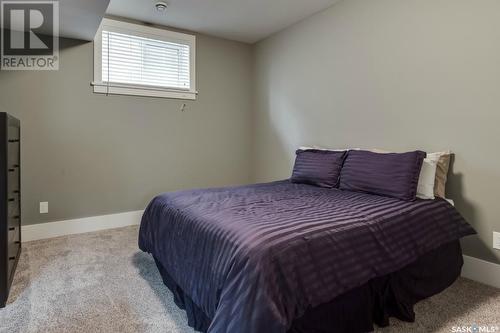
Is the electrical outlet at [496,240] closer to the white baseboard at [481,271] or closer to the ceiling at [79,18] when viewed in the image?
the white baseboard at [481,271]

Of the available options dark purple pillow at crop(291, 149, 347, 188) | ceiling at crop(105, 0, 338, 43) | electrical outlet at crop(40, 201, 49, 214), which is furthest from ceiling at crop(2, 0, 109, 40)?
dark purple pillow at crop(291, 149, 347, 188)

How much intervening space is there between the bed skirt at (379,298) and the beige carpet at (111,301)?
60 millimetres

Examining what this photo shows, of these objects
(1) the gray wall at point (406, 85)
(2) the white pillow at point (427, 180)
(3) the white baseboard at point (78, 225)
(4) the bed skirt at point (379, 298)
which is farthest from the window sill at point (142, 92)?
(2) the white pillow at point (427, 180)

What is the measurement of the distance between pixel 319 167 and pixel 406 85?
1.03 meters

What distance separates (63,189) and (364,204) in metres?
3.05

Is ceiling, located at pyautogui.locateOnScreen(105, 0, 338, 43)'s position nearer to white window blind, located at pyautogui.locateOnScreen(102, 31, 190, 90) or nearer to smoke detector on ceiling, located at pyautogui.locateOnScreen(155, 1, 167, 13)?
smoke detector on ceiling, located at pyautogui.locateOnScreen(155, 1, 167, 13)

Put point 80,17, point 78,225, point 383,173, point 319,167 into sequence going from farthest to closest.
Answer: point 78,225
point 319,167
point 80,17
point 383,173

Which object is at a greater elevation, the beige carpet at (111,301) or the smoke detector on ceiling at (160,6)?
the smoke detector on ceiling at (160,6)

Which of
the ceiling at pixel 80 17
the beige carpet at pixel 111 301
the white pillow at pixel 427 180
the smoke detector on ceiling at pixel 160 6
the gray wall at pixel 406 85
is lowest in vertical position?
the beige carpet at pixel 111 301

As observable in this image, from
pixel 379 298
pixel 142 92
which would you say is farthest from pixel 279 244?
pixel 142 92

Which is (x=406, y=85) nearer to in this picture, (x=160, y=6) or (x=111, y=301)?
(x=160, y=6)

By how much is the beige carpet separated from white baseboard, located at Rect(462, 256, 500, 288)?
0.27 ft

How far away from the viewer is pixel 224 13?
3.45 metres

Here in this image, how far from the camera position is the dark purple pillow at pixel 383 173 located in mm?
2293
